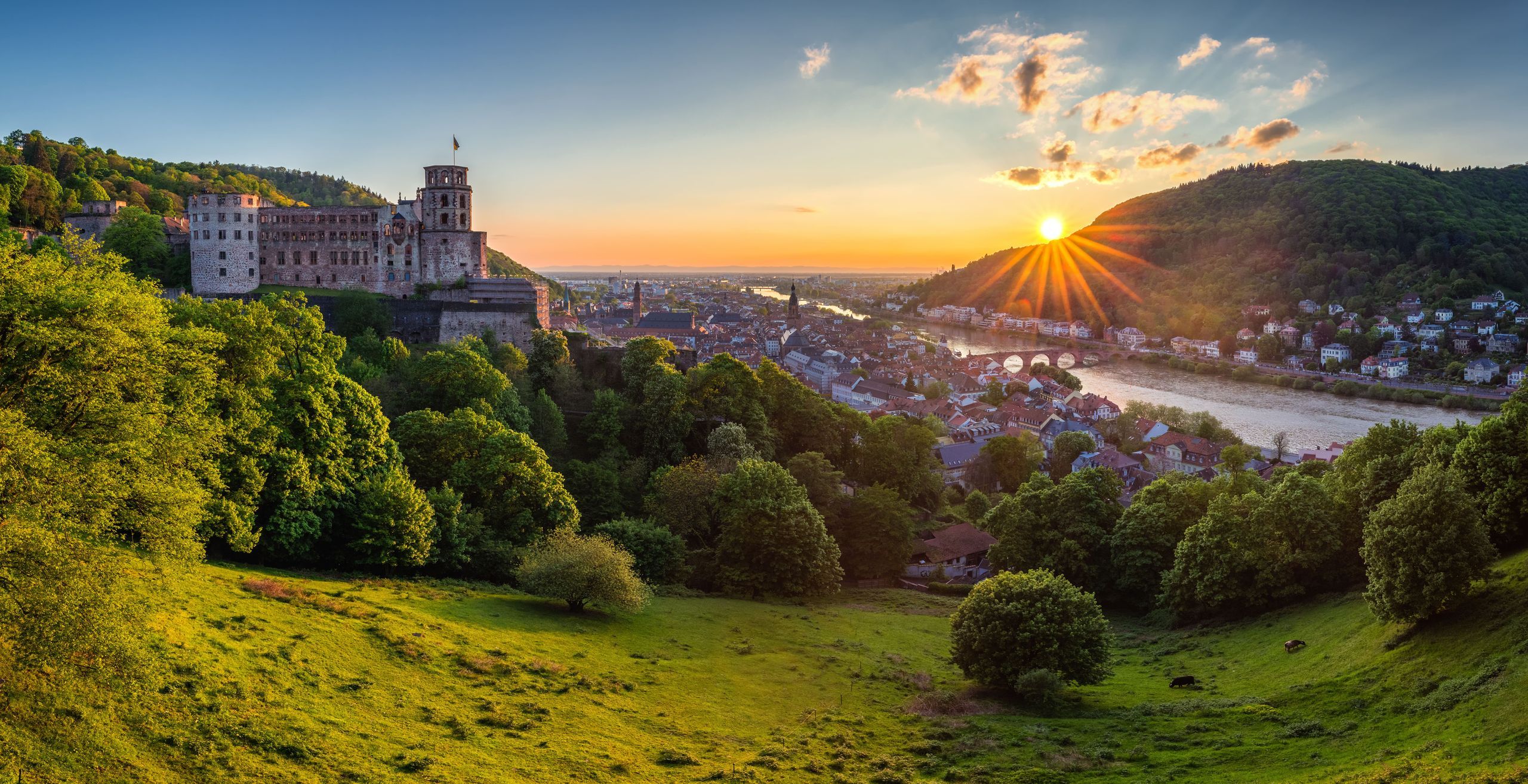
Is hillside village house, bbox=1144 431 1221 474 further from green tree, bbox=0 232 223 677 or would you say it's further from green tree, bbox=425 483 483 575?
green tree, bbox=0 232 223 677

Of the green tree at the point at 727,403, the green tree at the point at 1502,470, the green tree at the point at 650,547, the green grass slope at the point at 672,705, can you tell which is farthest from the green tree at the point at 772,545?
the green tree at the point at 1502,470

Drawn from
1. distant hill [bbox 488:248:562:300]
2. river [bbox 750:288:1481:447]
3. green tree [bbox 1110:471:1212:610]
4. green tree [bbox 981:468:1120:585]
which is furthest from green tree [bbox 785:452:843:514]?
distant hill [bbox 488:248:562:300]

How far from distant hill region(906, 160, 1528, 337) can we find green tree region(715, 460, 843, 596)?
118 m

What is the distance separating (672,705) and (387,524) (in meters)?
10.1

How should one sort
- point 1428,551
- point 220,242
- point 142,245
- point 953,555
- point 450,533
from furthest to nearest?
point 142,245, point 220,242, point 953,555, point 450,533, point 1428,551

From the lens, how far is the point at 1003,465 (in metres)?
57.9

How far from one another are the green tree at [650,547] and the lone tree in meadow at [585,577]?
14.0 ft

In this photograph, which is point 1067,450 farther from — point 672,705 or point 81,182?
point 81,182

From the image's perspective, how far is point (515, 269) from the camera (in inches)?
4938

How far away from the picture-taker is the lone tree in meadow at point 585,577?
2512cm

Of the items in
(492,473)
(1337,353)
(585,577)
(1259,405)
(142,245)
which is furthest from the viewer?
(1337,353)

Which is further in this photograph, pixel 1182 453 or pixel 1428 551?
pixel 1182 453

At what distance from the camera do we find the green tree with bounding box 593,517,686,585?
31.0m

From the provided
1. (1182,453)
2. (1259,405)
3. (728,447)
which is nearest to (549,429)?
(728,447)
